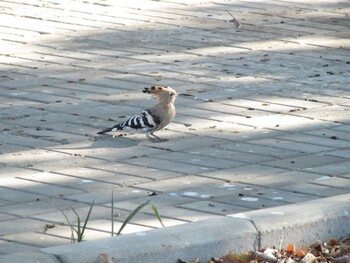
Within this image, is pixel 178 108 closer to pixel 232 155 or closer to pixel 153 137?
pixel 153 137

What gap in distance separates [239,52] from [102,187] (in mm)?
5006

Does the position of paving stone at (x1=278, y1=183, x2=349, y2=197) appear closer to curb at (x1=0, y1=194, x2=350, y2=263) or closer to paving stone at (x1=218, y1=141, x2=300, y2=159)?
curb at (x1=0, y1=194, x2=350, y2=263)

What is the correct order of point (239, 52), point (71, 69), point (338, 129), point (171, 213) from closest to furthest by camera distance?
point (171, 213), point (338, 129), point (71, 69), point (239, 52)

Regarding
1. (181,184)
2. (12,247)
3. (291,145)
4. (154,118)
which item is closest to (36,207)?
(12,247)

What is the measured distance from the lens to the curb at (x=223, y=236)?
5543 millimetres

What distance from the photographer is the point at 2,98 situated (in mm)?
9961

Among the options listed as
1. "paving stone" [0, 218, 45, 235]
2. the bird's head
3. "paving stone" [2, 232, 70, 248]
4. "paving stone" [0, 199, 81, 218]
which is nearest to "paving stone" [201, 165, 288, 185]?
the bird's head

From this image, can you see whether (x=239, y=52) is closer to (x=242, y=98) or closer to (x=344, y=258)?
(x=242, y=98)

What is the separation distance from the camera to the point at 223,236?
5.91 meters

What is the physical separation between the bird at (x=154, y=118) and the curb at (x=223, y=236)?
228 centimetres

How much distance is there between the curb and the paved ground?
1.81 feet

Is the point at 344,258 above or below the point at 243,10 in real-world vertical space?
below

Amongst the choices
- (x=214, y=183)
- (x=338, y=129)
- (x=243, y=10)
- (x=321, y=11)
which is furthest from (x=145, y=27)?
(x=214, y=183)

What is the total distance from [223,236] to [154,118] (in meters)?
2.84
